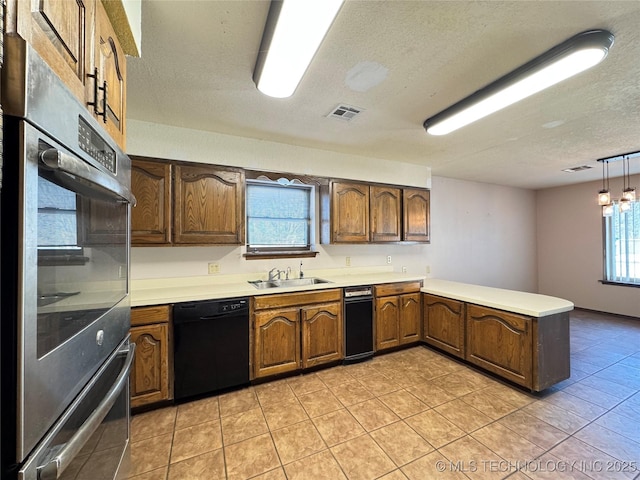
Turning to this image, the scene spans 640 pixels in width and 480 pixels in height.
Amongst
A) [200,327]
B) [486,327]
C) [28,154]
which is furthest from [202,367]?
[486,327]

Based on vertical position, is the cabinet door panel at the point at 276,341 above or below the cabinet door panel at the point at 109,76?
below

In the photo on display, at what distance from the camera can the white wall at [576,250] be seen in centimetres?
476

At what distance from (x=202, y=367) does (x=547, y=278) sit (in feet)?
21.8

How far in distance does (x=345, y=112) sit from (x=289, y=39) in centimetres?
109

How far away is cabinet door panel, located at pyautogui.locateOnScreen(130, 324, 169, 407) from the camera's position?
2080 mm

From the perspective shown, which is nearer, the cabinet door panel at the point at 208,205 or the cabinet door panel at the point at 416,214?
the cabinet door panel at the point at 208,205

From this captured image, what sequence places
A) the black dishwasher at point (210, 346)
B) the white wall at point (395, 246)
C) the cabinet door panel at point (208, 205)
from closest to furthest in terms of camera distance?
the black dishwasher at point (210, 346) → the cabinet door panel at point (208, 205) → the white wall at point (395, 246)

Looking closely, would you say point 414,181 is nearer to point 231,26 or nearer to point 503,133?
point 503,133

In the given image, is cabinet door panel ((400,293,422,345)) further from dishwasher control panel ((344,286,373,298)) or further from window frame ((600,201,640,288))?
window frame ((600,201,640,288))

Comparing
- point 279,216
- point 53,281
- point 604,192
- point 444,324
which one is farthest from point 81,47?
point 604,192

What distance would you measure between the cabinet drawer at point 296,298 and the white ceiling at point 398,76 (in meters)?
1.64

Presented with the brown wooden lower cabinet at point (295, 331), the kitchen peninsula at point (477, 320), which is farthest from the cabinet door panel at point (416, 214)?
the brown wooden lower cabinet at point (295, 331)

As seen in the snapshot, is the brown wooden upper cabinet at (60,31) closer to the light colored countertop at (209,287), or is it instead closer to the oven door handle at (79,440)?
the oven door handle at (79,440)

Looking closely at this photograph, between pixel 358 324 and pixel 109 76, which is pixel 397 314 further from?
pixel 109 76
